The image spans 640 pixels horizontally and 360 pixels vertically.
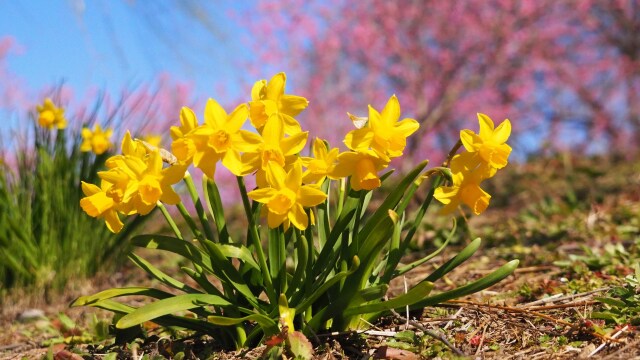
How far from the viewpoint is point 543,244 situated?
3244 millimetres

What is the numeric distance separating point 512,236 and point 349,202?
218cm

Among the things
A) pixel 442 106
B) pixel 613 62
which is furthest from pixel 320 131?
pixel 613 62

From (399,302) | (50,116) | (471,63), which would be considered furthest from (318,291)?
(471,63)

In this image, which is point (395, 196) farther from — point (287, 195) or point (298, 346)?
point (298, 346)

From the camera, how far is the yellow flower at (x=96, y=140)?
3311 mm

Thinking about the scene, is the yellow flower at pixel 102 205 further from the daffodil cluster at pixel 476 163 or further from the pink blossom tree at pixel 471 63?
the pink blossom tree at pixel 471 63

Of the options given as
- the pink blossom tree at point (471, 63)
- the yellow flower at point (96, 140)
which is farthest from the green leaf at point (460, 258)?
the pink blossom tree at point (471, 63)

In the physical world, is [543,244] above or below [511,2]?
below

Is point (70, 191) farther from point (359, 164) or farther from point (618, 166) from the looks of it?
point (618, 166)

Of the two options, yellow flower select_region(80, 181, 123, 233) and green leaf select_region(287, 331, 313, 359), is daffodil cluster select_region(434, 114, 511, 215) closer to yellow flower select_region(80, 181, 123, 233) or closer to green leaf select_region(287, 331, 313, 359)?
green leaf select_region(287, 331, 313, 359)

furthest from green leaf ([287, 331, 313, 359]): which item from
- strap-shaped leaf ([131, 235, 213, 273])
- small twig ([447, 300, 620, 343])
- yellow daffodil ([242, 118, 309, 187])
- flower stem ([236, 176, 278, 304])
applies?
small twig ([447, 300, 620, 343])

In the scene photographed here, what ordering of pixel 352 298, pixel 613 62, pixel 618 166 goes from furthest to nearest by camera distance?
pixel 613 62
pixel 618 166
pixel 352 298

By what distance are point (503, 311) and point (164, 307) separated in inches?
42.2

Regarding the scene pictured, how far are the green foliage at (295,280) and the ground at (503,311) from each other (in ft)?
0.27
